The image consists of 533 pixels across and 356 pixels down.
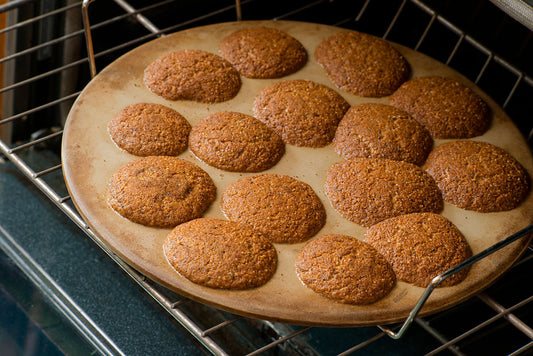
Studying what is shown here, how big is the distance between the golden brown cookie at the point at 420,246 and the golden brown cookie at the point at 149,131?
427mm

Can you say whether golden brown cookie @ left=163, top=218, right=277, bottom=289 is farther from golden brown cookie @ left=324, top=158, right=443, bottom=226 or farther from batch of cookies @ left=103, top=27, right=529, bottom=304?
golden brown cookie @ left=324, top=158, right=443, bottom=226

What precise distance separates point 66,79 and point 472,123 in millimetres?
1064

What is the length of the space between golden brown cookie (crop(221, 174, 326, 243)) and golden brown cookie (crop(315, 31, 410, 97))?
35 centimetres

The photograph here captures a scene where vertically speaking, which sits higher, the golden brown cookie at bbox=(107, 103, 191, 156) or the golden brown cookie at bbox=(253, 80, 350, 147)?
the golden brown cookie at bbox=(253, 80, 350, 147)

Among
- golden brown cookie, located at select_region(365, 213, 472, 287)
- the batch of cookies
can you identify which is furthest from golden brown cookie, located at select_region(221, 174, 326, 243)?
golden brown cookie, located at select_region(365, 213, 472, 287)

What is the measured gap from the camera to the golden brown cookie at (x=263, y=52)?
5.01ft

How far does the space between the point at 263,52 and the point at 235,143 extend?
11.7 inches

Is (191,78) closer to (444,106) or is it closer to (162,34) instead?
(162,34)

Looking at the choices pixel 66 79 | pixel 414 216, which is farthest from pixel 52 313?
pixel 414 216

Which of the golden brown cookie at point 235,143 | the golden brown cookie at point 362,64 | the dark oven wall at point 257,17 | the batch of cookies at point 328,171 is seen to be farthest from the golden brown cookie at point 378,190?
the dark oven wall at point 257,17

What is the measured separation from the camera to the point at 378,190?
130 cm

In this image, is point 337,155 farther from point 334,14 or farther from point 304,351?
point 334,14

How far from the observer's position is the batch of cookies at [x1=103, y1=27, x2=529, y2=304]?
117 cm

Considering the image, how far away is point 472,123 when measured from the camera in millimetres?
1477
